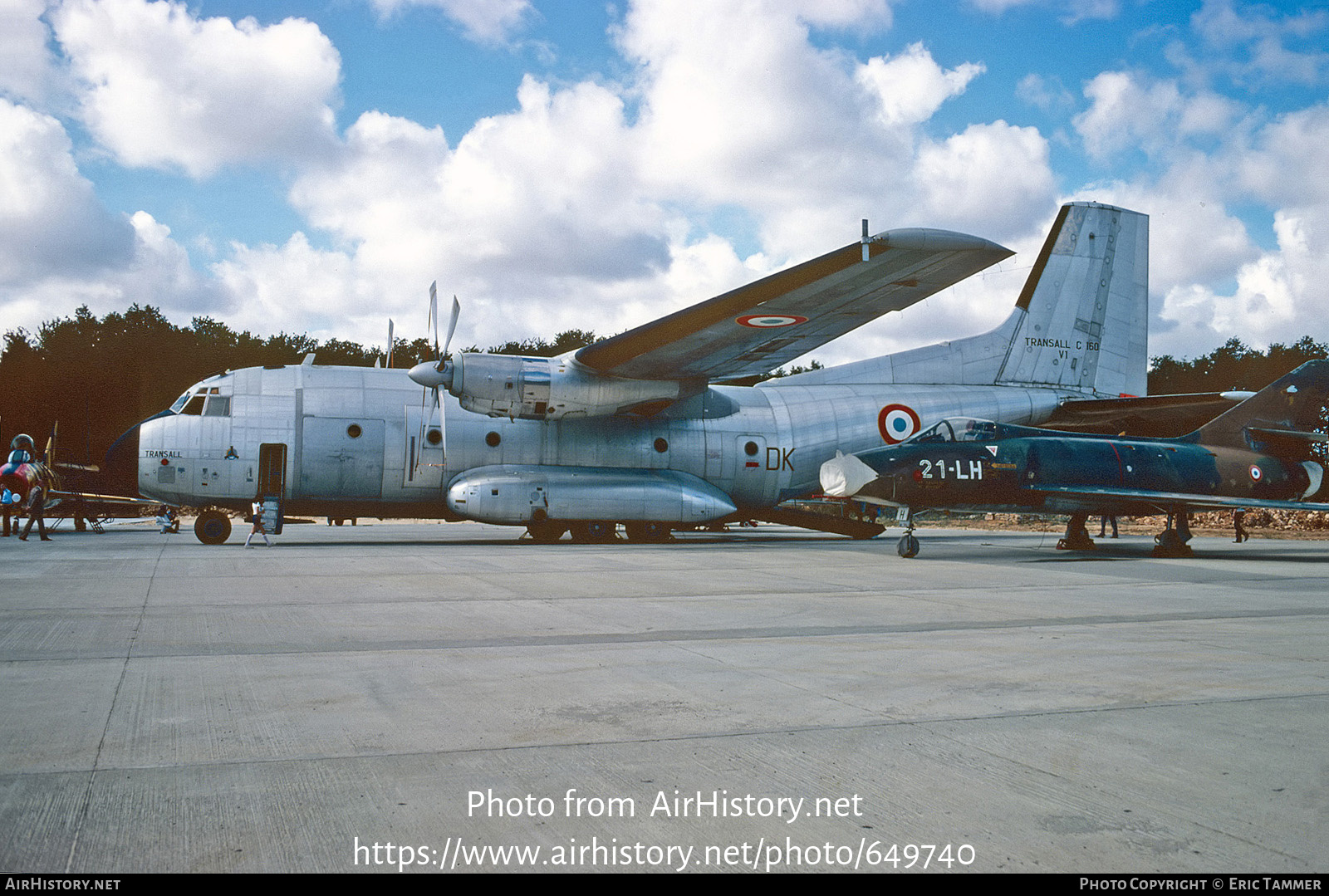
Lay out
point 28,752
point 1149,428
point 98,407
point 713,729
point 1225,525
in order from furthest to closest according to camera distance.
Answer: point 98,407 < point 1225,525 < point 1149,428 < point 713,729 < point 28,752

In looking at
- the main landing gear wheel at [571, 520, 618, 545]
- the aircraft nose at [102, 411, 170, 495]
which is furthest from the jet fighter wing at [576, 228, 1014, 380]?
the aircraft nose at [102, 411, 170, 495]

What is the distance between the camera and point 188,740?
163 inches

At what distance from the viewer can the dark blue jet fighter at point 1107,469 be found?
15648mm

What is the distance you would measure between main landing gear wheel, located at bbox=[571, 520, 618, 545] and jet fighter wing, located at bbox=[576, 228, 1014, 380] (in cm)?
329

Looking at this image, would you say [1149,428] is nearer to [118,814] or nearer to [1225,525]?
[1225,525]

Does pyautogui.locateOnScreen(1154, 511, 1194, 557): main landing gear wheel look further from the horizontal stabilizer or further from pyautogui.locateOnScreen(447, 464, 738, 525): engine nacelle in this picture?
pyautogui.locateOnScreen(447, 464, 738, 525): engine nacelle

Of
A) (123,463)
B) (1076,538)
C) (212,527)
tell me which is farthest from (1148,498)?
(123,463)

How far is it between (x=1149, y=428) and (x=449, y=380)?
49.8 feet

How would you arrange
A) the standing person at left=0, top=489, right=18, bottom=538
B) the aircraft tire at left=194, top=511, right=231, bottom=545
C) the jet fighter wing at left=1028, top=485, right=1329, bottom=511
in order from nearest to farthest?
the jet fighter wing at left=1028, top=485, right=1329, bottom=511, the aircraft tire at left=194, top=511, right=231, bottom=545, the standing person at left=0, top=489, right=18, bottom=538

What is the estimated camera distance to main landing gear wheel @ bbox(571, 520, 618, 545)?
1927 centimetres

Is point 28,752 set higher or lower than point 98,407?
lower

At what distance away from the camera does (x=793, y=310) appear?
16375 mm

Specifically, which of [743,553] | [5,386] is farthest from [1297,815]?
[5,386]

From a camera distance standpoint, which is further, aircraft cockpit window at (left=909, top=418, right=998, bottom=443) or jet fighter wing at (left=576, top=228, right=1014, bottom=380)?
aircraft cockpit window at (left=909, top=418, right=998, bottom=443)
